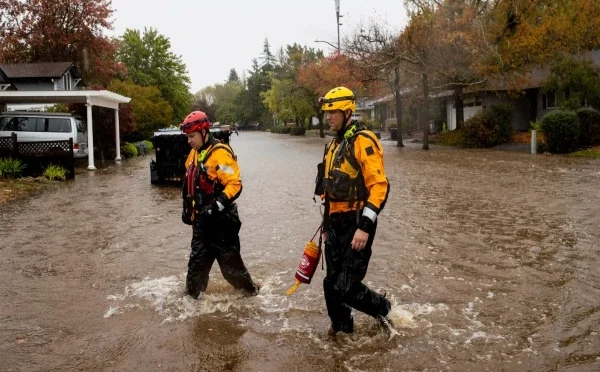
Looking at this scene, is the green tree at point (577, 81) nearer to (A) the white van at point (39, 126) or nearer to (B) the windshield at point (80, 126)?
(B) the windshield at point (80, 126)

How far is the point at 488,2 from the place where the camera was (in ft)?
103

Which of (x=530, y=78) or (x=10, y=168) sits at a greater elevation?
(x=530, y=78)

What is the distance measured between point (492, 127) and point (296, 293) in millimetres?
26301

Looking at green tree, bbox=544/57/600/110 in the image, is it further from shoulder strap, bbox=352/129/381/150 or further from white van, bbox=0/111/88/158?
shoulder strap, bbox=352/129/381/150

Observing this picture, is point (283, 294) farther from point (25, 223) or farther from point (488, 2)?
point (488, 2)

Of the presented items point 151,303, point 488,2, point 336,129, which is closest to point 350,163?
point 336,129

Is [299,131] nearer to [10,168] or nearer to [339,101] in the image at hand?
[10,168]

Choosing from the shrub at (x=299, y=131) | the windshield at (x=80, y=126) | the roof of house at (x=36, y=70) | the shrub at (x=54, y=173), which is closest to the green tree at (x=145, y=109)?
the roof of house at (x=36, y=70)

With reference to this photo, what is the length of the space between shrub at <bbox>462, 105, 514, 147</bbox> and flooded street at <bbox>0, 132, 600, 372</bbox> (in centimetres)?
1808

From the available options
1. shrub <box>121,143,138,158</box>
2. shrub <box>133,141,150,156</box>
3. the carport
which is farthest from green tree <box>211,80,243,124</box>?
the carport

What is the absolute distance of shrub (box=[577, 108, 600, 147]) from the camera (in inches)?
949

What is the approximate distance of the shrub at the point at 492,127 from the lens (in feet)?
97.8

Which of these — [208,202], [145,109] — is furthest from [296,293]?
[145,109]

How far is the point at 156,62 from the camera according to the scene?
48.5m
